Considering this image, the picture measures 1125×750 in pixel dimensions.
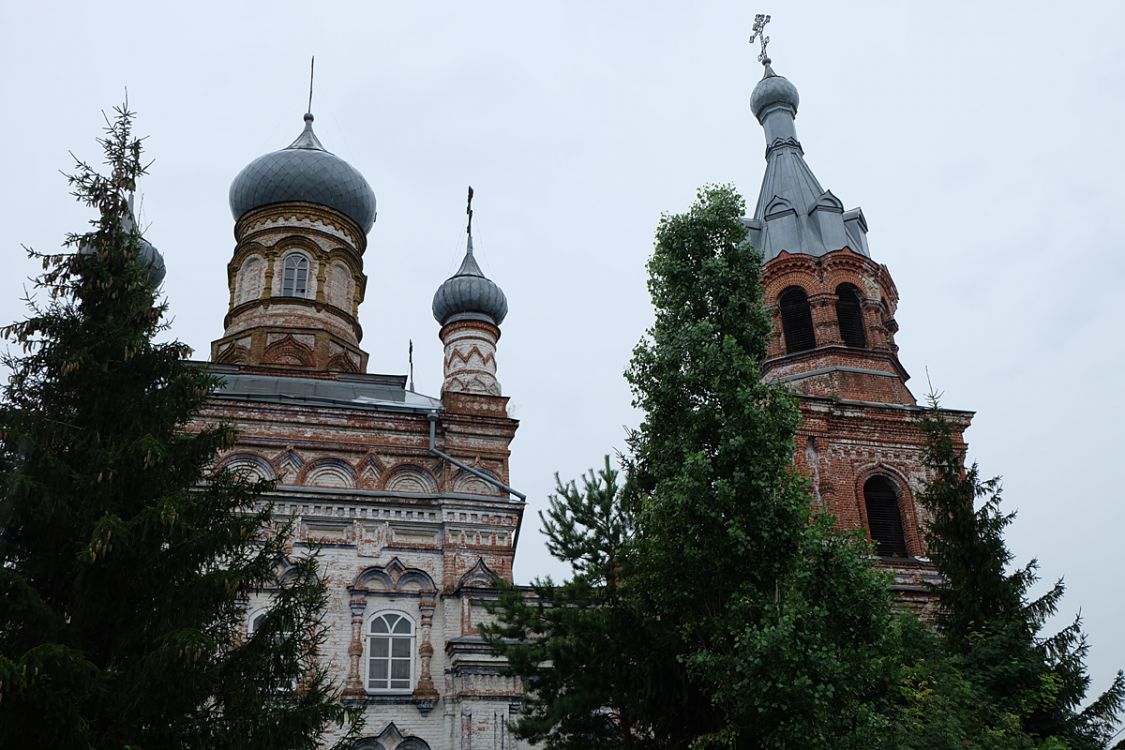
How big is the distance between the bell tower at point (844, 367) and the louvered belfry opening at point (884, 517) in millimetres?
17

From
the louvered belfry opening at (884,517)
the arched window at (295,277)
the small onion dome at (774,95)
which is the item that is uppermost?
the small onion dome at (774,95)

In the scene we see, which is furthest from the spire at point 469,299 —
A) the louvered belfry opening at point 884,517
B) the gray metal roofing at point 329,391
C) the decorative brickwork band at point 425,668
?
the louvered belfry opening at point 884,517

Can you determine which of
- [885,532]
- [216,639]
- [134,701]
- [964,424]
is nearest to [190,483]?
[216,639]

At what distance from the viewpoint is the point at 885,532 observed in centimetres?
1720

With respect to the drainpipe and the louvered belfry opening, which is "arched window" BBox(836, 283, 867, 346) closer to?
the louvered belfry opening

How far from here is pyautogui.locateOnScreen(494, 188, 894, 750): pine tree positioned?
27.6 ft

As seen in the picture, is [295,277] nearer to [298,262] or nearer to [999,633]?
[298,262]

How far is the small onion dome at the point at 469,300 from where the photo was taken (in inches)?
742

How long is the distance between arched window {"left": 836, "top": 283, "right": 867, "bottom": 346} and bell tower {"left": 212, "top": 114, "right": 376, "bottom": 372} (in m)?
9.52

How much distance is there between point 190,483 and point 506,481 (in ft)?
29.4

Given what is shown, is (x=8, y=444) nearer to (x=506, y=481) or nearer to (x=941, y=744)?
(x=941, y=744)

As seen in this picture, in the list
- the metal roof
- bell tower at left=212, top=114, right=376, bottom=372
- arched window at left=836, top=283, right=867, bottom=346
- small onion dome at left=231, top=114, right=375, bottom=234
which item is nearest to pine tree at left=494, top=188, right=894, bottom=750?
arched window at left=836, top=283, right=867, bottom=346

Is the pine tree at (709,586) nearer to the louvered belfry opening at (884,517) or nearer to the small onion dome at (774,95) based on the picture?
the louvered belfry opening at (884,517)

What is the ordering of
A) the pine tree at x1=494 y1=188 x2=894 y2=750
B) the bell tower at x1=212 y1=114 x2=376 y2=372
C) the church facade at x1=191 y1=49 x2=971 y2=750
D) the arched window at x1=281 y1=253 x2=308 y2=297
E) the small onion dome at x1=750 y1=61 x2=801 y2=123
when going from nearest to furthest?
1. the pine tree at x1=494 y1=188 x2=894 y2=750
2. the church facade at x1=191 y1=49 x2=971 y2=750
3. the bell tower at x1=212 y1=114 x2=376 y2=372
4. the arched window at x1=281 y1=253 x2=308 y2=297
5. the small onion dome at x1=750 y1=61 x2=801 y2=123
